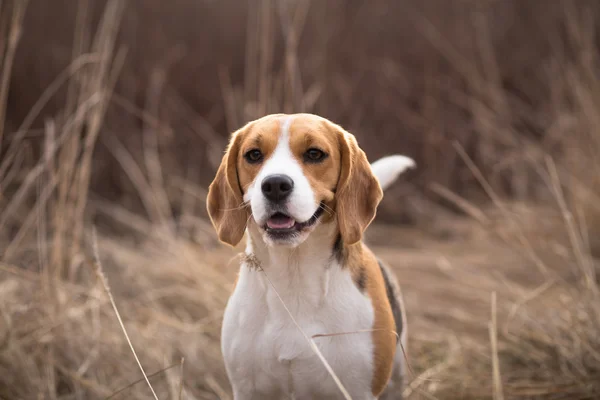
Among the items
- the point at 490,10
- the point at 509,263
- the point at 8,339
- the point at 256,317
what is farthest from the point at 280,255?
the point at 490,10

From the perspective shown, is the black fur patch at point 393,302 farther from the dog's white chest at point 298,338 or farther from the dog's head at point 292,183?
the dog's head at point 292,183

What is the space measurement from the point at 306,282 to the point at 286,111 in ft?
6.00

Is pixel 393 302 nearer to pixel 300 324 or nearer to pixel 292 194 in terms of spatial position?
pixel 300 324

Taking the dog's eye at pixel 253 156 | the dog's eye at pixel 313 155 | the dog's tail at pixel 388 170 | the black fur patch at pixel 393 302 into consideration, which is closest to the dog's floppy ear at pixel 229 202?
the dog's eye at pixel 253 156

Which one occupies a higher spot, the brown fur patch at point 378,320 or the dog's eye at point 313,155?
the dog's eye at point 313,155

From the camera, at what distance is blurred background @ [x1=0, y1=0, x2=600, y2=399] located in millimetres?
3486

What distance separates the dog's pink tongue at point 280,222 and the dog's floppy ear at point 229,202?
0.23 metres

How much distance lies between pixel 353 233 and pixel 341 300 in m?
0.28

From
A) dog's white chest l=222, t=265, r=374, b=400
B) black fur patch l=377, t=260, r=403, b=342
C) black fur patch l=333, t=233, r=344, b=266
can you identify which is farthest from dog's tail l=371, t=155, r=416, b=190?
dog's white chest l=222, t=265, r=374, b=400

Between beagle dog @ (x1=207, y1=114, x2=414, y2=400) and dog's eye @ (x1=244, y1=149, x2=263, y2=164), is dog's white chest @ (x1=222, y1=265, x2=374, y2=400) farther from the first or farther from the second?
dog's eye @ (x1=244, y1=149, x2=263, y2=164)

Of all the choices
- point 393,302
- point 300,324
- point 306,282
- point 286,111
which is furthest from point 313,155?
point 286,111

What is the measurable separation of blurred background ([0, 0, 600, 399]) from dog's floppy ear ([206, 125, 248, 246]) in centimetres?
50

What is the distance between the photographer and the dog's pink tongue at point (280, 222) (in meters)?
2.33

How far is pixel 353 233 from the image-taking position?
2.44 m
